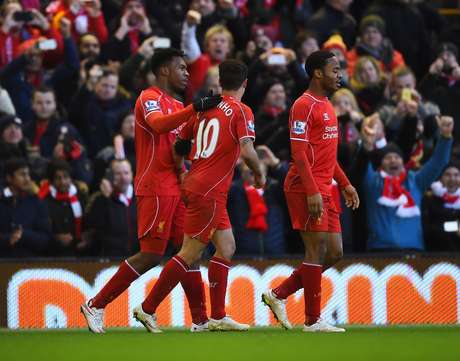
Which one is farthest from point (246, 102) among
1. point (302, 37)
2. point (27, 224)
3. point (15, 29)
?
point (27, 224)

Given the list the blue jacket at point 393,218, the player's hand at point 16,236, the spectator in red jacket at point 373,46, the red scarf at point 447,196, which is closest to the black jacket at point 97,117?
the player's hand at point 16,236

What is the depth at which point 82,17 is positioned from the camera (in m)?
17.0

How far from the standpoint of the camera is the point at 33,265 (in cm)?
1304

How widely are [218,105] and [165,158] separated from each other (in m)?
0.64

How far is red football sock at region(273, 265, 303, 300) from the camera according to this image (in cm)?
1083

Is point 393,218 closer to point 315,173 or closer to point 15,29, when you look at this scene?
point 315,173

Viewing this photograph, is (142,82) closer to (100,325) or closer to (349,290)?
(349,290)

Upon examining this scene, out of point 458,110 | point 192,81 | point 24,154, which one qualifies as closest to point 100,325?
point 24,154

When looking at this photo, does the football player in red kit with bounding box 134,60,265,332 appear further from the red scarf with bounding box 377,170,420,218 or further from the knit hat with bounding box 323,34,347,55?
the knit hat with bounding box 323,34,347,55

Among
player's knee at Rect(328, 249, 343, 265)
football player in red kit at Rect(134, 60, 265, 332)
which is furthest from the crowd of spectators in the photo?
football player in red kit at Rect(134, 60, 265, 332)

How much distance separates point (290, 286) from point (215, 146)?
1406 mm

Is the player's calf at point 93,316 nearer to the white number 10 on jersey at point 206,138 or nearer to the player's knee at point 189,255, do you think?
the player's knee at point 189,255

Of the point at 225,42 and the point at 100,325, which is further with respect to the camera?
the point at 225,42

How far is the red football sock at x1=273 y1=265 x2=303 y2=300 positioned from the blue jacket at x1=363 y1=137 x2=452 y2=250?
296cm
